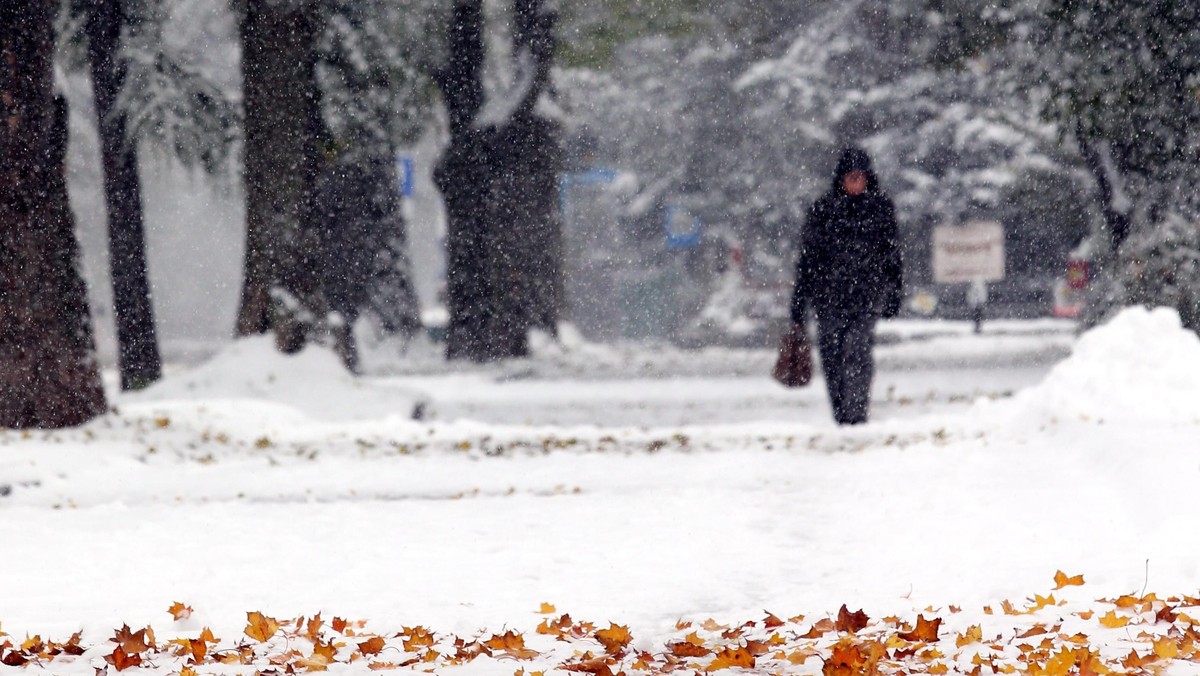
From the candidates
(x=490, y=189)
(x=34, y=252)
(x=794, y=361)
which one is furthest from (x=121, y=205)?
(x=794, y=361)

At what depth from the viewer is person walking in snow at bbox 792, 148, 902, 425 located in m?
12.0

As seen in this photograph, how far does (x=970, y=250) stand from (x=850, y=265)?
14.7 metres

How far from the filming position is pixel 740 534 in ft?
26.7

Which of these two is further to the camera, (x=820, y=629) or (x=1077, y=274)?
(x=1077, y=274)

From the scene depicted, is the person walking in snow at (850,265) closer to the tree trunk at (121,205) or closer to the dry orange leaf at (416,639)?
the dry orange leaf at (416,639)

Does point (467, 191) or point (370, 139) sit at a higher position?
point (370, 139)

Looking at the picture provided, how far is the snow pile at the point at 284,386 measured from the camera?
14797 millimetres

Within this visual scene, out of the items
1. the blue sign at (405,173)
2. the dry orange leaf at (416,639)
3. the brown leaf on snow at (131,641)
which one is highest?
the blue sign at (405,173)

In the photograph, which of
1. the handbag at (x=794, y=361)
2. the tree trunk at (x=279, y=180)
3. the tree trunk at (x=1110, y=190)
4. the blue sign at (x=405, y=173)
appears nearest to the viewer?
the handbag at (x=794, y=361)

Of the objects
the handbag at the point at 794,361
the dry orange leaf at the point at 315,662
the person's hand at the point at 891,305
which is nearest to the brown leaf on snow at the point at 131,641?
the dry orange leaf at the point at 315,662

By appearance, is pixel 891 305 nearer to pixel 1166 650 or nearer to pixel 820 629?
pixel 820 629

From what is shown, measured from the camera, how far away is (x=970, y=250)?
26094 mm

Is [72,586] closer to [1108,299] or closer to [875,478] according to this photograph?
[875,478]

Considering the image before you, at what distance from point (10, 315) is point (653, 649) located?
809 cm
